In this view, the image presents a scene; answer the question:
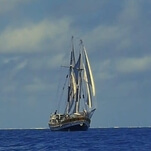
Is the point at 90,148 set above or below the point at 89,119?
below

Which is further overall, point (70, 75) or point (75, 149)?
point (70, 75)

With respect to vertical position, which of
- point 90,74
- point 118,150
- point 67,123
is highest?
point 90,74

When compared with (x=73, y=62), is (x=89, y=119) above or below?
below

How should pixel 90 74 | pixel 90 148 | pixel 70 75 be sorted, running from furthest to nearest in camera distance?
pixel 70 75 → pixel 90 74 → pixel 90 148

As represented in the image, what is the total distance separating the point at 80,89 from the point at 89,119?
8.74m

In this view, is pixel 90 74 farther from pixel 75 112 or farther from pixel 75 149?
pixel 75 149

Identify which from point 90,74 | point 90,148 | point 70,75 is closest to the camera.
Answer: point 90,148

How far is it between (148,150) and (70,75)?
10543 cm

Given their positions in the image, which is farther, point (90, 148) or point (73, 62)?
point (73, 62)

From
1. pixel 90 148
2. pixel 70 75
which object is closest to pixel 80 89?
pixel 70 75

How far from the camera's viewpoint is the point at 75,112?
602 ft

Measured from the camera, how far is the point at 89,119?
18450cm

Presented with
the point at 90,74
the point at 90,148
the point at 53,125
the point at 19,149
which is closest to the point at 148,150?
the point at 90,148

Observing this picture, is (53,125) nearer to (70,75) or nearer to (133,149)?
(70,75)
